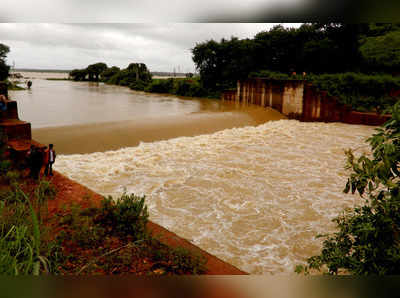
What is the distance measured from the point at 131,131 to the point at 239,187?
742cm

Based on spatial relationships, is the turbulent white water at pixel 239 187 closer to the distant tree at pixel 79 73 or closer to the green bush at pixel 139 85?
the green bush at pixel 139 85

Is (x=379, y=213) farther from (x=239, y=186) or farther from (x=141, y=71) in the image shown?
(x=141, y=71)

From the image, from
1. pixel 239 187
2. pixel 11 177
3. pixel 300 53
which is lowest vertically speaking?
pixel 239 187

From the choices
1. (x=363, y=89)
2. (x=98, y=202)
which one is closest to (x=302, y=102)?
(x=363, y=89)

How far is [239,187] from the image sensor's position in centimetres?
777

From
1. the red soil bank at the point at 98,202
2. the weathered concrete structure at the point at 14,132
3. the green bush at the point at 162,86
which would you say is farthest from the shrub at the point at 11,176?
the green bush at the point at 162,86

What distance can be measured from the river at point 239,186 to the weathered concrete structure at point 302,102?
342 cm

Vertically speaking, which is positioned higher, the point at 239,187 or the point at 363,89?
the point at 363,89

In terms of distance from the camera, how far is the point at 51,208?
455 cm

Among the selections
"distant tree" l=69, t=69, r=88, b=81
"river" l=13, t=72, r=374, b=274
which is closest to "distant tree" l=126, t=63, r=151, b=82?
"distant tree" l=69, t=69, r=88, b=81

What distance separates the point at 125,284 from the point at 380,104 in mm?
19371

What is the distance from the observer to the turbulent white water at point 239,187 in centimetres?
515

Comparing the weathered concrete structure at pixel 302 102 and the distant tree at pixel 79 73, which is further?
the distant tree at pixel 79 73

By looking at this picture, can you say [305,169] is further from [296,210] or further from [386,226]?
[386,226]
